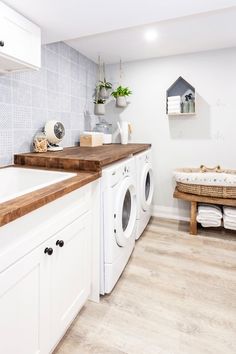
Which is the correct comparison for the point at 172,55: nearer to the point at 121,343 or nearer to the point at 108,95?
the point at 108,95

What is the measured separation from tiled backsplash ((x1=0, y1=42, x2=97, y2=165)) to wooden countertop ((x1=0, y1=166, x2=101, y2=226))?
0.77m

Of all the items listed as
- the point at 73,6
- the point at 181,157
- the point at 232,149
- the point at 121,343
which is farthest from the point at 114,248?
the point at 232,149

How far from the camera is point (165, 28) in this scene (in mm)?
2082

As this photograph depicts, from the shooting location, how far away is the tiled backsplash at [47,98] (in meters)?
1.71

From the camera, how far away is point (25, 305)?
0.91m

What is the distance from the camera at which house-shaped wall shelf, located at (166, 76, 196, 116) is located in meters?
2.75

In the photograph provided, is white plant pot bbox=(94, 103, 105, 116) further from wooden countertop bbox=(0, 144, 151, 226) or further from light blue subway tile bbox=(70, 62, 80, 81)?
wooden countertop bbox=(0, 144, 151, 226)

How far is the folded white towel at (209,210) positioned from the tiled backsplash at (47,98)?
62.3 inches

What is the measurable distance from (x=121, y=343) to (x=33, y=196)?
0.96 meters

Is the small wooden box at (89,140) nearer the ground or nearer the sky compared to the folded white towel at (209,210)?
nearer the sky

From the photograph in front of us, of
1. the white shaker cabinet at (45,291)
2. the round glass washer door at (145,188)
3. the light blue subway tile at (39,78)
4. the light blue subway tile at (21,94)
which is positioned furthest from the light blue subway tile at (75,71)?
the white shaker cabinet at (45,291)

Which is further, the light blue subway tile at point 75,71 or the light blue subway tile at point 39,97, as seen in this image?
the light blue subway tile at point 75,71

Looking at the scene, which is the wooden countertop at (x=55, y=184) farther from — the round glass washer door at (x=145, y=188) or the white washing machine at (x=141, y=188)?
the round glass washer door at (x=145, y=188)

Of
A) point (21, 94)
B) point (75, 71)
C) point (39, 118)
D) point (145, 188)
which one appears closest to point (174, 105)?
point (145, 188)
